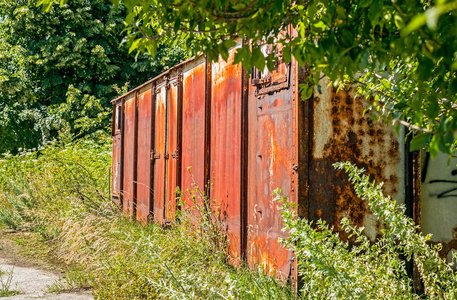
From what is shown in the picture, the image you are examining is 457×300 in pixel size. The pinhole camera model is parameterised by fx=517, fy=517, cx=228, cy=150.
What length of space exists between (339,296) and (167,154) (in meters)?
4.93

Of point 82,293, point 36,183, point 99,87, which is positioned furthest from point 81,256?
point 99,87

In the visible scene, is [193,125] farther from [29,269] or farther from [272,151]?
[29,269]

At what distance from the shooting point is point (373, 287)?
3.17 metres

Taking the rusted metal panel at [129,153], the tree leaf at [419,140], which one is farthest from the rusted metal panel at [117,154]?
the tree leaf at [419,140]

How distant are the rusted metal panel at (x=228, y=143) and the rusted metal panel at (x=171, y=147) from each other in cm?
132

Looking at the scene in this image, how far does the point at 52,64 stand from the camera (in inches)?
834

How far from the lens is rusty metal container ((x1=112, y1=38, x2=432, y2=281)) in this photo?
13.8ft

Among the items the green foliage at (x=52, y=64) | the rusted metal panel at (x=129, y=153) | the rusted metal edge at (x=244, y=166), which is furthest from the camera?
the green foliage at (x=52, y=64)

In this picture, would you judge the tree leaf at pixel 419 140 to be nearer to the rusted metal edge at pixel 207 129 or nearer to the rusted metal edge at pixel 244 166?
the rusted metal edge at pixel 244 166

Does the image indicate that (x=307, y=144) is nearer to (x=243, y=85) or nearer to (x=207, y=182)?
(x=243, y=85)

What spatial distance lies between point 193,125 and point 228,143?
1.17 m

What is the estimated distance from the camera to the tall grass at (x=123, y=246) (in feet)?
11.8

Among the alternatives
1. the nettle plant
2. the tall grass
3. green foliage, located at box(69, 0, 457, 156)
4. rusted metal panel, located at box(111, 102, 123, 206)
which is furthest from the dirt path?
green foliage, located at box(69, 0, 457, 156)

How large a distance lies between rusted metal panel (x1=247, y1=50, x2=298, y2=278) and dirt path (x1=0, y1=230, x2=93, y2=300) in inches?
70.8
